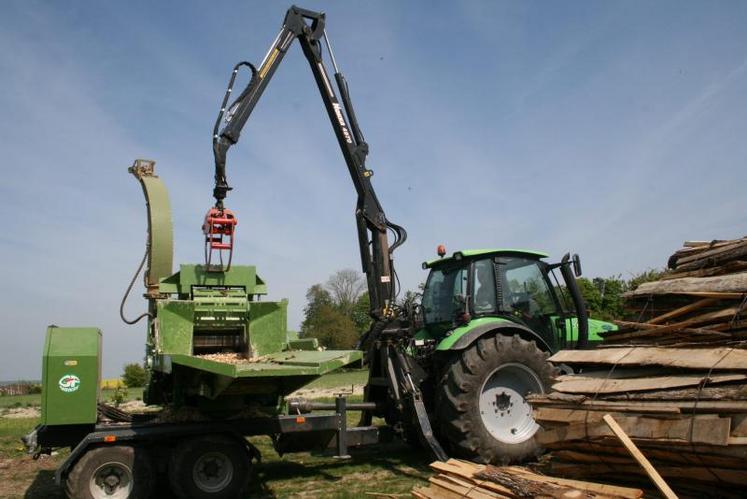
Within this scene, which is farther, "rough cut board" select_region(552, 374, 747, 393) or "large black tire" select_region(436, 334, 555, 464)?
"large black tire" select_region(436, 334, 555, 464)

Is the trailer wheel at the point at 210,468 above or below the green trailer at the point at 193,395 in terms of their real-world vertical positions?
below

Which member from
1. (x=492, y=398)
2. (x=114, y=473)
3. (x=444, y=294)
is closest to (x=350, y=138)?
(x=444, y=294)

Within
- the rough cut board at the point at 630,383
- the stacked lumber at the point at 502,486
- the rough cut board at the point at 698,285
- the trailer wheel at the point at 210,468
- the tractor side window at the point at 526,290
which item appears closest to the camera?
the stacked lumber at the point at 502,486

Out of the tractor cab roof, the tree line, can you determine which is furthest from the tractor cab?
the tree line

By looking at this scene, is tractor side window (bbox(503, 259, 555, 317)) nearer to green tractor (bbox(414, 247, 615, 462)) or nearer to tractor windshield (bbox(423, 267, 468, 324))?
green tractor (bbox(414, 247, 615, 462))

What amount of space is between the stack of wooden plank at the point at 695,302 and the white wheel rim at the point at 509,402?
1.34 m

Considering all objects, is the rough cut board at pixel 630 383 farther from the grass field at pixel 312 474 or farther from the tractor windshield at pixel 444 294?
the tractor windshield at pixel 444 294

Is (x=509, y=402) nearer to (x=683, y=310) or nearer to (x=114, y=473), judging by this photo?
(x=683, y=310)

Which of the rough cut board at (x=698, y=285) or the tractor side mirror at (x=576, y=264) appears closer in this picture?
the rough cut board at (x=698, y=285)

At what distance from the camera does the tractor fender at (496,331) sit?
7090 mm

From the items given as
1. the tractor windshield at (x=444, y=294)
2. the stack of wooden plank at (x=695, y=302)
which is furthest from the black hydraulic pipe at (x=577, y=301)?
the tractor windshield at (x=444, y=294)

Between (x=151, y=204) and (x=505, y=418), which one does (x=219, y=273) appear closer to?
(x=151, y=204)

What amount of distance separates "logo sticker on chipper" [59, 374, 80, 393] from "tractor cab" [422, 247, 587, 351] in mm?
4034

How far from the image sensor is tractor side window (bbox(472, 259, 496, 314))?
7777 mm
